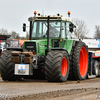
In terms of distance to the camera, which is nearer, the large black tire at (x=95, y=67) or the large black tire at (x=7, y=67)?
the large black tire at (x=7, y=67)

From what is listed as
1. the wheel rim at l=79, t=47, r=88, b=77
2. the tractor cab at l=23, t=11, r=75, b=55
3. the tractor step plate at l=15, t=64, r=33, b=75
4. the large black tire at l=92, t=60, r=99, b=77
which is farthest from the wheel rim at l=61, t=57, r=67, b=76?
the large black tire at l=92, t=60, r=99, b=77

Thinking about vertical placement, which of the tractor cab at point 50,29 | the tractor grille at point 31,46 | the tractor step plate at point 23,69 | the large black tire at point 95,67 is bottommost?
the large black tire at point 95,67

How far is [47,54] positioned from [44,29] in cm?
185

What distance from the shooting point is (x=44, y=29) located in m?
12.2

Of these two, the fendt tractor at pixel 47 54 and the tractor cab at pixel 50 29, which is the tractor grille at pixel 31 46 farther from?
the tractor cab at pixel 50 29

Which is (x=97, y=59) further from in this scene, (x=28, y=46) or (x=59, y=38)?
(x=28, y=46)

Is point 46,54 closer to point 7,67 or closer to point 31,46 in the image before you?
point 31,46

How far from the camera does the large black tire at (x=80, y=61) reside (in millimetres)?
12039

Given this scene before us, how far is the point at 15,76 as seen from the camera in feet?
37.0

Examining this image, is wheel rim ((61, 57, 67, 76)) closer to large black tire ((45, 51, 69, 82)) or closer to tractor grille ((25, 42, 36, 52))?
large black tire ((45, 51, 69, 82))

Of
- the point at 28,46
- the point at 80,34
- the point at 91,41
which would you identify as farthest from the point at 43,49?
the point at 80,34

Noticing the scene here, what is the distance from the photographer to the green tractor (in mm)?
10539

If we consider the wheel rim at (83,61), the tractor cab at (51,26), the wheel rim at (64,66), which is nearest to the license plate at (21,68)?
the wheel rim at (64,66)

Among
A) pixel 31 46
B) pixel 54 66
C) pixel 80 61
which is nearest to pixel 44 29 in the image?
pixel 31 46
